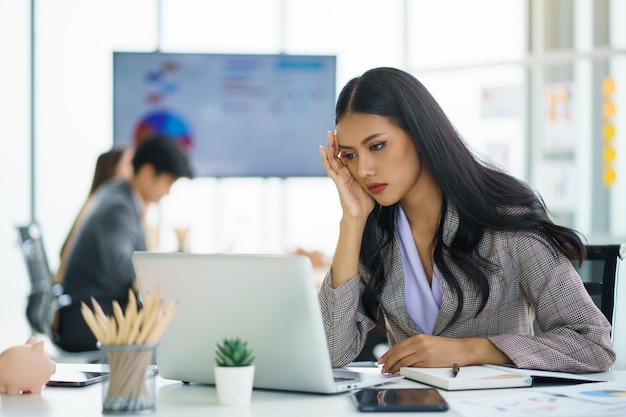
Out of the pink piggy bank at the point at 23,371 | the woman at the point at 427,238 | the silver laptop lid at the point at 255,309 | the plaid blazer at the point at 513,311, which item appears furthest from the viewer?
the woman at the point at 427,238

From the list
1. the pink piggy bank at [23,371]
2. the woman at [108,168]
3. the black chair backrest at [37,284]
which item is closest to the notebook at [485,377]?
the pink piggy bank at [23,371]

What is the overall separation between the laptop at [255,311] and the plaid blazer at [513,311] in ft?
1.26

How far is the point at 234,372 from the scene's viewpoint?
4.77 feet

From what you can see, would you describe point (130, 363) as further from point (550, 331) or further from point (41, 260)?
point (41, 260)

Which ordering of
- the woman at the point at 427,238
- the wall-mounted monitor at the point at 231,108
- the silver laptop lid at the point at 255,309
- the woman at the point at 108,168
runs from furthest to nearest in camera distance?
the wall-mounted monitor at the point at 231,108 < the woman at the point at 108,168 < the woman at the point at 427,238 < the silver laptop lid at the point at 255,309

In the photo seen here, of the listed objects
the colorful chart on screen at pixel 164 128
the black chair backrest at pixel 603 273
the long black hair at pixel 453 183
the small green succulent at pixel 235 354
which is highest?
the colorful chart on screen at pixel 164 128

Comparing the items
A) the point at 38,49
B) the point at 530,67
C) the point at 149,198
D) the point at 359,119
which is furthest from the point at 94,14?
the point at 359,119

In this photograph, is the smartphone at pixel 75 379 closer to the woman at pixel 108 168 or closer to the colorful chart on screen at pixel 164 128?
the woman at pixel 108 168

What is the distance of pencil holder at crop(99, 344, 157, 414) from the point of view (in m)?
1.38

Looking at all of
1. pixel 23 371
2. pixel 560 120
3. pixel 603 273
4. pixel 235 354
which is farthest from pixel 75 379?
pixel 560 120

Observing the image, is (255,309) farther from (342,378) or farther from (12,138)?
(12,138)

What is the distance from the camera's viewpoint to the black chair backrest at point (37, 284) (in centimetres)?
443

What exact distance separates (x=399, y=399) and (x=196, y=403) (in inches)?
13.1

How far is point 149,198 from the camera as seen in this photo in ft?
16.1
